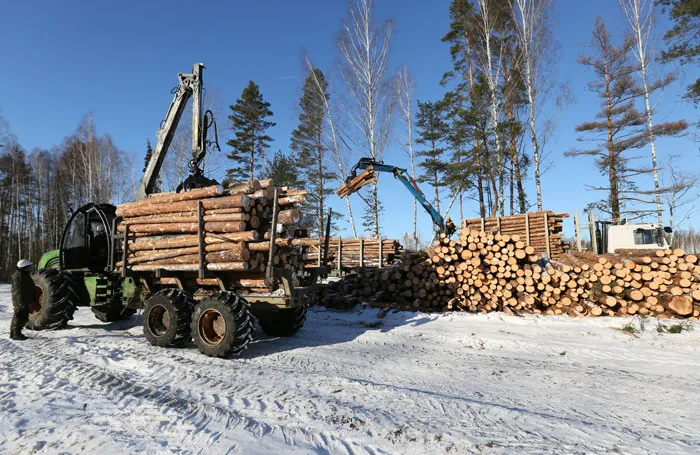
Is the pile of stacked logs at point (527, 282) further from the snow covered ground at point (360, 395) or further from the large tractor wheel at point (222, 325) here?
the large tractor wheel at point (222, 325)

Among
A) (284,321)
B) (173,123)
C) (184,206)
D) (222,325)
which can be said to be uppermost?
(173,123)

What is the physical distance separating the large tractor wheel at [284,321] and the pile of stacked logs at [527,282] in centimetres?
337

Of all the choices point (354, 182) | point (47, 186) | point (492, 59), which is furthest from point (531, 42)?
point (47, 186)

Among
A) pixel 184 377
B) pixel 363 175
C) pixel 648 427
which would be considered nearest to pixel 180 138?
pixel 363 175

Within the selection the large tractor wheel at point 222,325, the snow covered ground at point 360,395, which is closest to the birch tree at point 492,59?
the snow covered ground at point 360,395

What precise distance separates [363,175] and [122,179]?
87.7 ft

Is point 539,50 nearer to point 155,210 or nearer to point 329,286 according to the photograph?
point 329,286

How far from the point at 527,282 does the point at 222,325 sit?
6688 mm

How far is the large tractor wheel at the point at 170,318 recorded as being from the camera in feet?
19.5

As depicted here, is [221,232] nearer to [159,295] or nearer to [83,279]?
[159,295]

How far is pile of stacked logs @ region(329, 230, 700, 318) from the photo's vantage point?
304 inches

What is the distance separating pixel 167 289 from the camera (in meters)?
6.27

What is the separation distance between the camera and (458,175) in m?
20.2

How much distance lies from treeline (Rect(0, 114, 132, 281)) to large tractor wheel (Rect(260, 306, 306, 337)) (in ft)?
89.1
